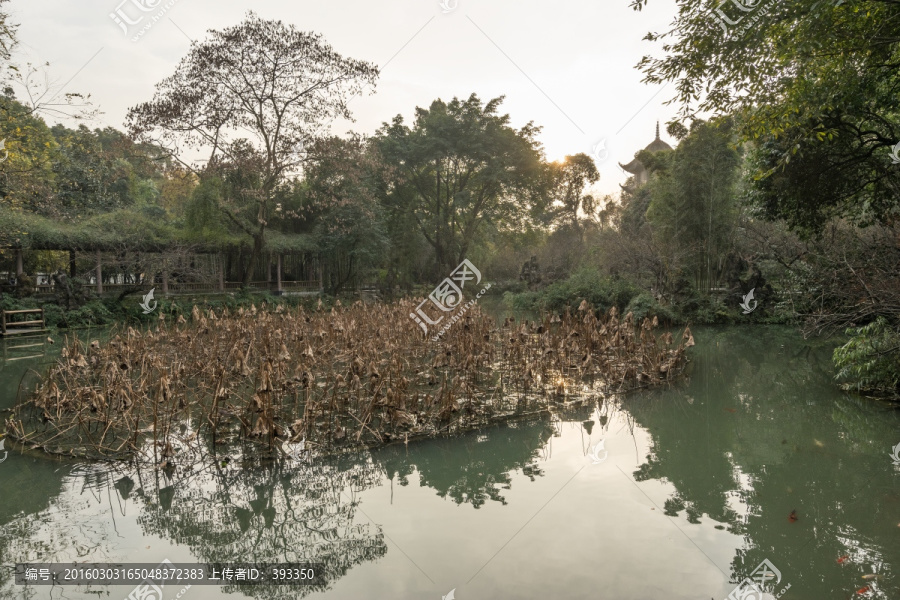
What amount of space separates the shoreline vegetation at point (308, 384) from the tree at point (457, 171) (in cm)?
1522

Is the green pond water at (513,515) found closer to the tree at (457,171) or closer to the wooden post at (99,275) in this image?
the wooden post at (99,275)

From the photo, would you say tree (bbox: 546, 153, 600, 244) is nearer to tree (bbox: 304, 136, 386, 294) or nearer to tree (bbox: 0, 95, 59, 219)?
tree (bbox: 304, 136, 386, 294)

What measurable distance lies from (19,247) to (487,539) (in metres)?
15.6

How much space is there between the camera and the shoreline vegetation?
4961 millimetres

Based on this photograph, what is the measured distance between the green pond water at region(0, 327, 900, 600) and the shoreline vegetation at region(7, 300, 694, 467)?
0.32m

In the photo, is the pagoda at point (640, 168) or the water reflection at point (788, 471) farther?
the pagoda at point (640, 168)

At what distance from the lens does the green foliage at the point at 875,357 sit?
620 centimetres

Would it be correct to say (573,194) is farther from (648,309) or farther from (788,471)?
(788,471)

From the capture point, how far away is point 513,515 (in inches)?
154

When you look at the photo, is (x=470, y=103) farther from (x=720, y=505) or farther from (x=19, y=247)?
(x=720, y=505)

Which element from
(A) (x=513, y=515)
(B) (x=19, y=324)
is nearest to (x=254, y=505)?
(A) (x=513, y=515)

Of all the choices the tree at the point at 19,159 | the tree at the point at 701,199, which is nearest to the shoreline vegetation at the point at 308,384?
the tree at the point at 19,159

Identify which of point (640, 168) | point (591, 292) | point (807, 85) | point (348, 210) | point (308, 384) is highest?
point (640, 168)

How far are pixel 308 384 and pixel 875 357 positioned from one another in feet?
21.4
